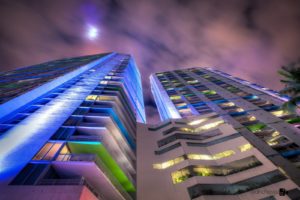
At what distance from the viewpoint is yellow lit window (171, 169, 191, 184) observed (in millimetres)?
22719

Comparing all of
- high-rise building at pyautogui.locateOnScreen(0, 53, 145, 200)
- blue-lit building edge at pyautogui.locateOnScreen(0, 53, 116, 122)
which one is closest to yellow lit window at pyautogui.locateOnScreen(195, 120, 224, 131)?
high-rise building at pyautogui.locateOnScreen(0, 53, 145, 200)

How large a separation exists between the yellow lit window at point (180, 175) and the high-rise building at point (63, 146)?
5.64 meters

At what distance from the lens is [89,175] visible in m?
16.1

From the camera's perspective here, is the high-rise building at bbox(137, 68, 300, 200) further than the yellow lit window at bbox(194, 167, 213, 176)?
No

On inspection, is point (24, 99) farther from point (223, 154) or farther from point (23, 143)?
point (223, 154)

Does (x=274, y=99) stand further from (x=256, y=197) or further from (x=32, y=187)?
(x=32, y=187)

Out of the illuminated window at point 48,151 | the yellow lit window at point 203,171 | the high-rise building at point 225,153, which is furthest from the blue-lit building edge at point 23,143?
the yellow lit window at point 203,171

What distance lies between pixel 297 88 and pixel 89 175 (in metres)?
20.4

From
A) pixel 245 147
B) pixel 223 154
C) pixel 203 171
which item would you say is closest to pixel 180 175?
pixel 203 171

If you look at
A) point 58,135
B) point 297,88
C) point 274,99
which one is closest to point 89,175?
point 58,135

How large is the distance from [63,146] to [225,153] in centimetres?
2313

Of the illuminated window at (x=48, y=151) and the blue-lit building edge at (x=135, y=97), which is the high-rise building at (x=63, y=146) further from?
the blue-lit building edge at (x=135, y=97)

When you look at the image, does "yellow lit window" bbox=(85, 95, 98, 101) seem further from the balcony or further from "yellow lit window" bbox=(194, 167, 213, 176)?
"yellow lit window" bbox=(194, 167, 213, 176)

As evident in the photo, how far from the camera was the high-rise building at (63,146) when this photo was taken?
12.8m
